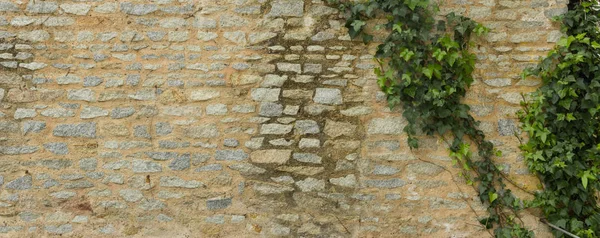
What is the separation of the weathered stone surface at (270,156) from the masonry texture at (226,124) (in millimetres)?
14

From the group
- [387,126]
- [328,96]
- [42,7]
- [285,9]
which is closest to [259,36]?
[285,9]

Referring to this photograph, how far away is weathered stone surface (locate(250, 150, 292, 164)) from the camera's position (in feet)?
12.1

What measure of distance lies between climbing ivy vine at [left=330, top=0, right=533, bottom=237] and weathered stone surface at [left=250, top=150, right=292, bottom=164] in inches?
32.7

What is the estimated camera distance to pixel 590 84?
348 cm

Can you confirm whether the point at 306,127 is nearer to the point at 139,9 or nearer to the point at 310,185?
the point at 310,185

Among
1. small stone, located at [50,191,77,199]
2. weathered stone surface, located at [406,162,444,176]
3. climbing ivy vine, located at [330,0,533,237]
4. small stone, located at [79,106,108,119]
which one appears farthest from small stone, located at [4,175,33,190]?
weathered stone surface, located at [406,162,444,176]

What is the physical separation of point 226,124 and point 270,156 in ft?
1.28

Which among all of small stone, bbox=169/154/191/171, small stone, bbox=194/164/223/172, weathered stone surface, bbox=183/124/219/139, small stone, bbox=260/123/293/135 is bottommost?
small stone, bbox=194/164/223/172

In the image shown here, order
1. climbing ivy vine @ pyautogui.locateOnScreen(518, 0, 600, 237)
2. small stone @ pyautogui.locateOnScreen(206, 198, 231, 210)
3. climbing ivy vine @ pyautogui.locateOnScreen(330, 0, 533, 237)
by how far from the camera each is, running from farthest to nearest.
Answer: small stone @ pyautogui.locateOnScreen(206, 198, 231, 210) < climbing ivy vine @ pyautogui.locateOnScreen(330, 0, 533, 237) < climbing ivy vine @ pyautogui.locateOnScreen(518, 0, 600, 237)

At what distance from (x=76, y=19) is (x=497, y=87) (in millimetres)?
3075

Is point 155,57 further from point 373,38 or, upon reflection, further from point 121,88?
point 373,38

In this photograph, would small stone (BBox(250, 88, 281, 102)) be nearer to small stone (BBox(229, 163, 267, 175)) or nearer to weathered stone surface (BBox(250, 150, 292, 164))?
weathered stone surface (BBox(250, 150, 292, 164))

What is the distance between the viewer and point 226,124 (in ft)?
12.1

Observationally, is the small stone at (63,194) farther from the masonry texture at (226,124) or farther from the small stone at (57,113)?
the small stone at (57,113)
